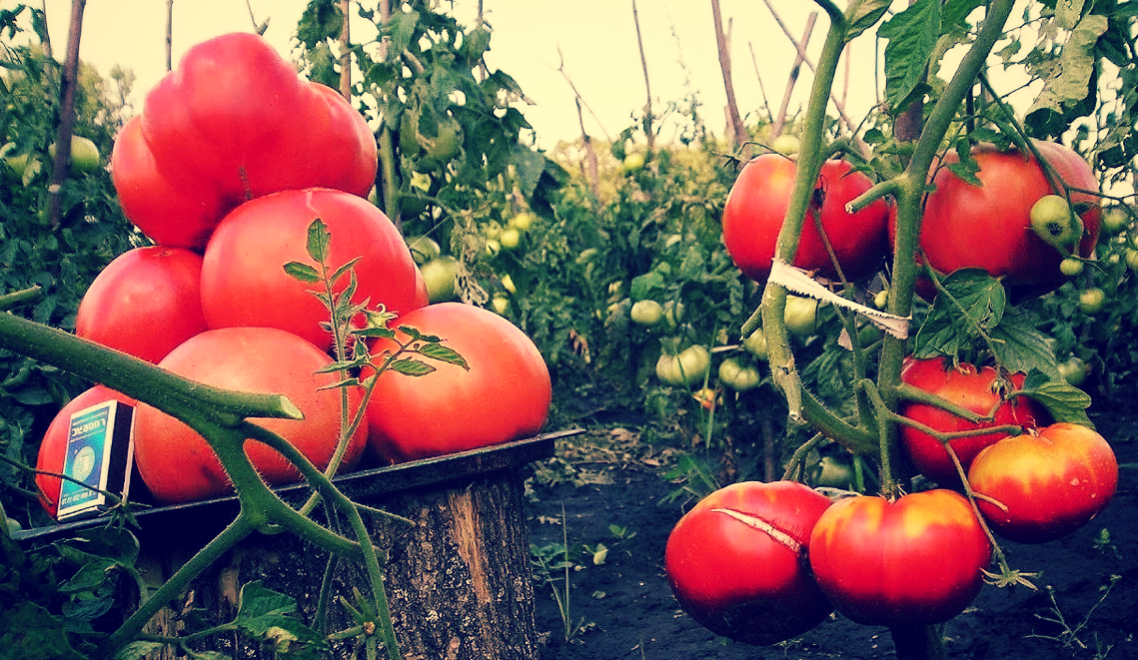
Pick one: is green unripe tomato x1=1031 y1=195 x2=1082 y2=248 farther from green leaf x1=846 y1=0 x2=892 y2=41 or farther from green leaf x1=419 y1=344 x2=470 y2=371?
green leaf x1=419 y1=344 x2=470 y2=371

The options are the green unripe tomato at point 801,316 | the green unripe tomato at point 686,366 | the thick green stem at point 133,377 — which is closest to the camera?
the thick green stem at point 133,377

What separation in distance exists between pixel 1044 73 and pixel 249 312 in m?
1.06

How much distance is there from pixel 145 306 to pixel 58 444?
238mm

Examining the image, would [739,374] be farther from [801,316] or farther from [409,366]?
[409,366]

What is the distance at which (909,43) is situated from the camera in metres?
0.73

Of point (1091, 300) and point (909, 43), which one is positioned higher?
point (909, 43)

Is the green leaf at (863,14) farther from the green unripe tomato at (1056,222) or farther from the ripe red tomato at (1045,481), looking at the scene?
the ripe red tomato at (1045,481)

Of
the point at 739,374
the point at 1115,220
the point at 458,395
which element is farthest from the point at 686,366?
the point at 458,395

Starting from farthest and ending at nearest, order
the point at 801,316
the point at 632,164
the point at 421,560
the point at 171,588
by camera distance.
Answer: the point at 632,164
the point at 801,316
the point at 421,560
the point at 171,588

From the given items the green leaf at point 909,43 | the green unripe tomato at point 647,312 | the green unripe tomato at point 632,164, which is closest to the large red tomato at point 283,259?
the green leaf at point 909,43

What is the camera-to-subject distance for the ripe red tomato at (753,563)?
102 centimetres

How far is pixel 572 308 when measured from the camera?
4.62m

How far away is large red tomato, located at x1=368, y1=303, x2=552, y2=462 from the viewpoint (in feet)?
4.03

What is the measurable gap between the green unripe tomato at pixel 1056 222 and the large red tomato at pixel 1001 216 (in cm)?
3
